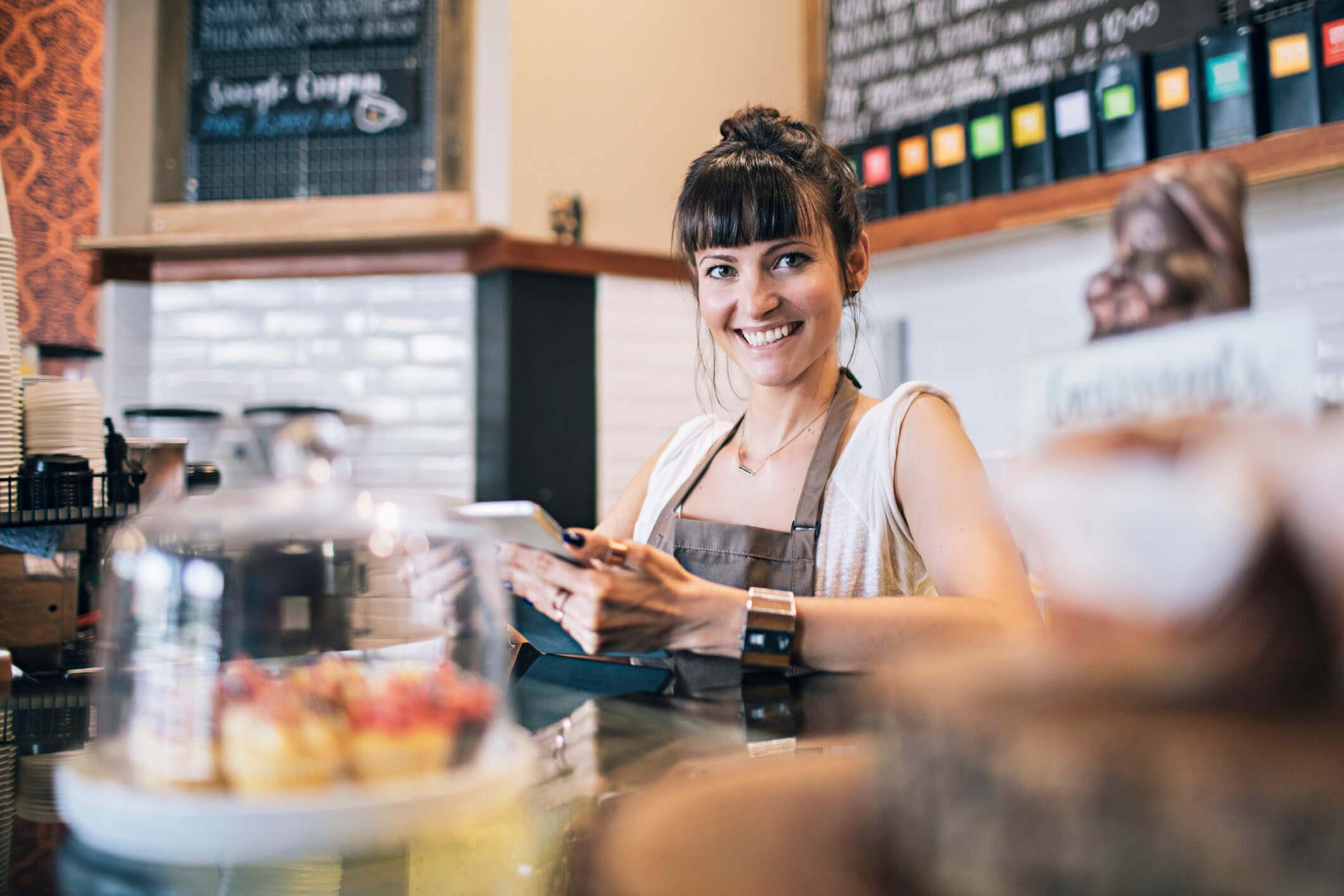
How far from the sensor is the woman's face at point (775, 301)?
1.60m

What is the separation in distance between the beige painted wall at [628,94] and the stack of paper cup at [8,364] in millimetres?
1868

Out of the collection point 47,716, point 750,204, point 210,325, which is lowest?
point 47,716

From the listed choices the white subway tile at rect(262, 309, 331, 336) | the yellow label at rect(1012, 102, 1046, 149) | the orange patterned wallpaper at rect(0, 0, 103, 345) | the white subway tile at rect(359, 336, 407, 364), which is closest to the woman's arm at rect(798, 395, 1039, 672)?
the yellow label at rect(1012, 102, 1046, 149)

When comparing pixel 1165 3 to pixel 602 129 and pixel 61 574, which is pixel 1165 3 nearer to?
pixel 602 129

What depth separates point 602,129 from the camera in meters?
3.35

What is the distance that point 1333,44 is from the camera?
2.09 meters

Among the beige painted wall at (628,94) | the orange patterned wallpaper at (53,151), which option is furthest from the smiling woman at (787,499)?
the orange patterned wallpaper at (53,151)

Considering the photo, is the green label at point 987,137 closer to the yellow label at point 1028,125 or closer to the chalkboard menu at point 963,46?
the yellow label at point 1028,125

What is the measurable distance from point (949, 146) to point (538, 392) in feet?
4.95

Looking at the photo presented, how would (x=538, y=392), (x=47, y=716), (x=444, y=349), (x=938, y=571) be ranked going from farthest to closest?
(x=444, y=349), (x=538, y=392), (x=938, y=571), (x=47, y=716)

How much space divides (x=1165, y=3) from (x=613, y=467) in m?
2.13

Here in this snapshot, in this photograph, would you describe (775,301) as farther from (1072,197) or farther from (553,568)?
(1072,197)

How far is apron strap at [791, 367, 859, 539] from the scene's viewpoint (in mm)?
1536

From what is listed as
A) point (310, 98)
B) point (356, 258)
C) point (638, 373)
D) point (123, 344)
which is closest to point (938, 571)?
point (638, 373)
